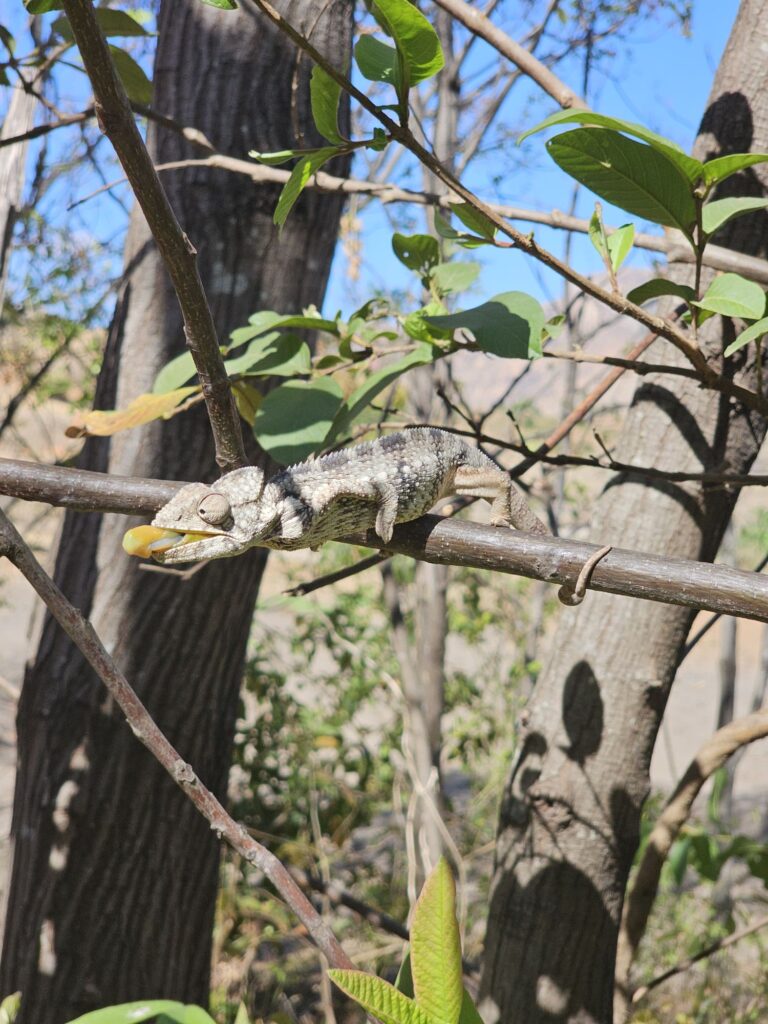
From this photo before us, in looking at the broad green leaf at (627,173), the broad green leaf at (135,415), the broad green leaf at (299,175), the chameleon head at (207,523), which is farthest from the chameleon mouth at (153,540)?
the broad green leaf at (627,173)

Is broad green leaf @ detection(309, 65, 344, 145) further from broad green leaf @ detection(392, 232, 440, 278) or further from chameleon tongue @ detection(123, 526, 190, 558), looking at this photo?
chameleon tongue @ detection(123, 526, 190, 558)

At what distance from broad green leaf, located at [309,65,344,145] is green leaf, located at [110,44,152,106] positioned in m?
0.71

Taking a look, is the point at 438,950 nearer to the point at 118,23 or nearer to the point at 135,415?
the point at 135,415

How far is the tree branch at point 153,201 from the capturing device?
663 mm

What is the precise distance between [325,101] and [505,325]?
320mm

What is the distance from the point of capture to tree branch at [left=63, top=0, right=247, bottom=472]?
2.18ft

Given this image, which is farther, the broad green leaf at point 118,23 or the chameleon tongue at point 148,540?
the broad green leaf at point 118,23

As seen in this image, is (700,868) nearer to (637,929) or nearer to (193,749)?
(637,929)

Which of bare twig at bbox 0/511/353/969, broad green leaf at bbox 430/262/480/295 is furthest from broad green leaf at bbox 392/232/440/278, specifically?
bare twig at bbox 0/511/353/969

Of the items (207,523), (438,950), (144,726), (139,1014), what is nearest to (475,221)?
(207,523)

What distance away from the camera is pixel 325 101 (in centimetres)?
95

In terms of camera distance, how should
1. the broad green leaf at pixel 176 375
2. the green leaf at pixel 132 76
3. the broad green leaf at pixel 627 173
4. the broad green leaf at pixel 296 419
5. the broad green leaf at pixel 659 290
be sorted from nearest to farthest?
the broad green leaf at pixel 627 173 → the broad green leaf at pixel 659 290 → the broad green leaf at pixel 296 419 → the broad green leaf at pixel 176 375 → the green leaf at pixel 132 76

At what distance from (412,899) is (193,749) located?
0.56 m

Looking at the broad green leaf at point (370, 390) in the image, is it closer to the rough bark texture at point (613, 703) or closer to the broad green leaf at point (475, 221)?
the broad green leaf at point (475, 221)
